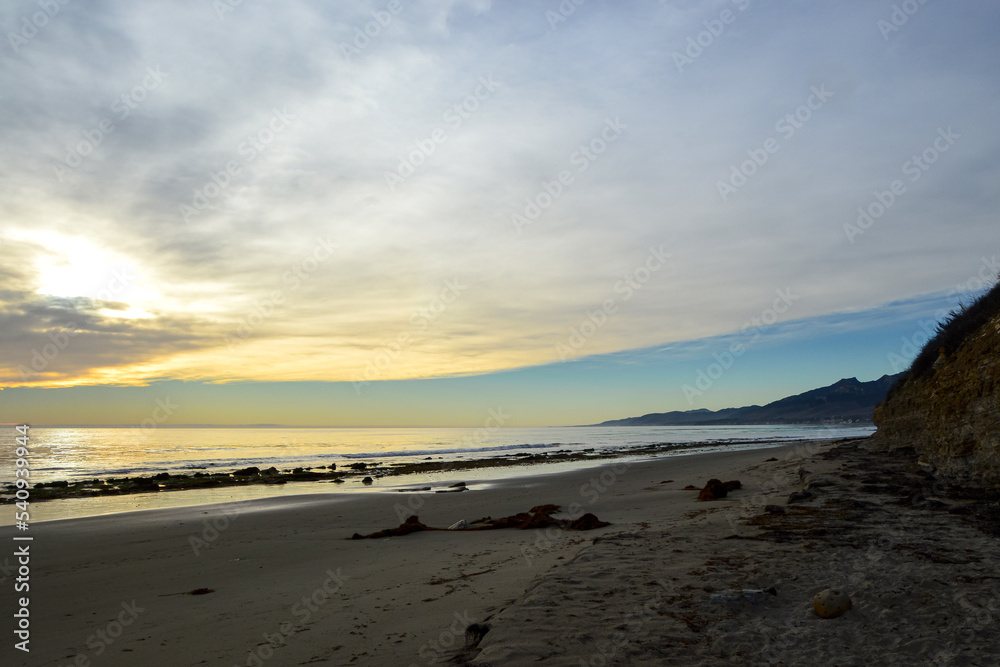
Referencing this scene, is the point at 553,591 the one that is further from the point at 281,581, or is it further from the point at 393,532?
the point at 393,532

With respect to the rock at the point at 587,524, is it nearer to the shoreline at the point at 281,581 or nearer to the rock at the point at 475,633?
the shoreline at the point at 281,581

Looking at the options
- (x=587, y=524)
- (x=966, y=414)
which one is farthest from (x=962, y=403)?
(x=587, y=524)

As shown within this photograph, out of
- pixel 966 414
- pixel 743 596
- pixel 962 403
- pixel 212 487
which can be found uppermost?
pixel 962 403

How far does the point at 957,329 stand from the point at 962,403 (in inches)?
214

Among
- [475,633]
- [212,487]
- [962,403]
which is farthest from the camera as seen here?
[212,487]

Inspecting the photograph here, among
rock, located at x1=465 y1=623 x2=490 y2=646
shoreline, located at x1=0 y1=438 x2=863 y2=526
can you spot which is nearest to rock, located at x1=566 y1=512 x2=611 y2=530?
rock, located at x1=465 y1=623 x2=490 y2=646

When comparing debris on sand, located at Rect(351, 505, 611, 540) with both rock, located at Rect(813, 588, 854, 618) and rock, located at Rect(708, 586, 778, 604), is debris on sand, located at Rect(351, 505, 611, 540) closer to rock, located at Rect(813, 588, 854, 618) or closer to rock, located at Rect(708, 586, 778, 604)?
rock, located at Rect(708, 586, 778, 604)

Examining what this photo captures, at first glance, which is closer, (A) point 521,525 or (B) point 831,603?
(B) point 831,603

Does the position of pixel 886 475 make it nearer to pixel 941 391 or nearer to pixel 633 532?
pixel 941 391

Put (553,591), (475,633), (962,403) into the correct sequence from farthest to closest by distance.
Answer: (962,403) < (553,591) < (475,633)

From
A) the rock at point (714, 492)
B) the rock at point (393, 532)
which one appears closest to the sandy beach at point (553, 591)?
the rock at point (393, 532)

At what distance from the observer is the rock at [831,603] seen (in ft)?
16.8

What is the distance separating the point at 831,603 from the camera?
16.9ft

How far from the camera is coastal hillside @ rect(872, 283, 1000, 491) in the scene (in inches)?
429
